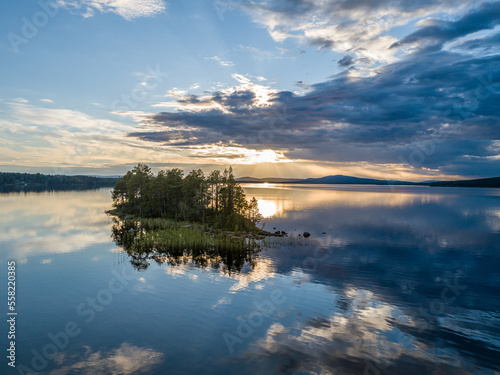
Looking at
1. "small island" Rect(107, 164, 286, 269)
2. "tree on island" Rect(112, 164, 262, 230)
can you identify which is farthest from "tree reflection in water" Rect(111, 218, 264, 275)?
"tree on island" Rect(112, 164, 262, 230)

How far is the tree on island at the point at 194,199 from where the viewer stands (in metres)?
71.6

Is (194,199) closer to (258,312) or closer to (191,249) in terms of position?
(191,249)

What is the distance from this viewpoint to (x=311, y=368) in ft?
60.2

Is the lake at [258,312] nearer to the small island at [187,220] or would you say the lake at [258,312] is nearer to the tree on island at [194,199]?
the small island at [187,220]

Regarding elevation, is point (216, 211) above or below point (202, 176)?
below

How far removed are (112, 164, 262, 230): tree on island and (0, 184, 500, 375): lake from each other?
21.1 m

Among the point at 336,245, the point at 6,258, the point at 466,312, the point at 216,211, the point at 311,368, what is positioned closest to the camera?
the point at 311,368

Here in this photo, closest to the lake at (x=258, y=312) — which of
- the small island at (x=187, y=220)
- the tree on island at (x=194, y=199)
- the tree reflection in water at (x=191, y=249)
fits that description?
the tree reflection in water at (x=191, y=249)

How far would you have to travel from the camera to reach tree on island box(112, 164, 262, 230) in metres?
71.6

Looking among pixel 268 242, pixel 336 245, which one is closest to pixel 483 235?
pixel 336 245

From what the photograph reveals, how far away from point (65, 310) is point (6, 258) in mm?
26441

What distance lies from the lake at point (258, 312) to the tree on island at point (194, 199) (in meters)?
21.1

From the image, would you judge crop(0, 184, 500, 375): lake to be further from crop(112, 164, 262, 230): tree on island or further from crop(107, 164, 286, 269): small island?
crop(112, 164, 262, 230): tree on island

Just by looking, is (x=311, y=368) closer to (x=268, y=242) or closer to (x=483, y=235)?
(x=268, y=242)
